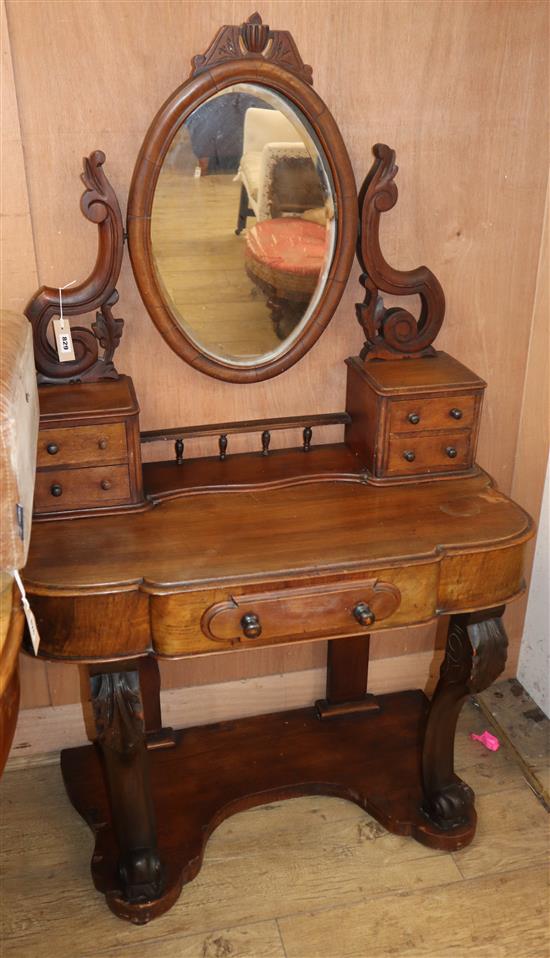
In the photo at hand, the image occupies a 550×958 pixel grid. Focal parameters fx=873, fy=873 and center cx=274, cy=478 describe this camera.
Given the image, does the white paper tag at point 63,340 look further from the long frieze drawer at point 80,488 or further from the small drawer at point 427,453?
the small drawer at point 427,453

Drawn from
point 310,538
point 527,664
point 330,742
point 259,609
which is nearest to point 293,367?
point 310,538

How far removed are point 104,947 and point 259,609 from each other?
873 millimetres

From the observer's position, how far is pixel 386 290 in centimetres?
197

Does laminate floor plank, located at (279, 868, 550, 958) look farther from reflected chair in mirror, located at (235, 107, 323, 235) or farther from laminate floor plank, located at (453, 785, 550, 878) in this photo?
reflected chair in mirror, located at (235, 107, 323, 235)

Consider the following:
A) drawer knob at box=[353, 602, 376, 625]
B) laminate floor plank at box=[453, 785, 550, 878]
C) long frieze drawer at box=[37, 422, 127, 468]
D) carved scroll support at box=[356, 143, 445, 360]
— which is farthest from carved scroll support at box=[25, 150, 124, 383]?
laminate floor plank at box=[453, 785, 550, 878]

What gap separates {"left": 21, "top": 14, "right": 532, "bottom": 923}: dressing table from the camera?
163 cm

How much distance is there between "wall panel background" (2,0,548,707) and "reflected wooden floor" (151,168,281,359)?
0.10 metres

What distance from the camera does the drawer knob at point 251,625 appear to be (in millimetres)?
1616

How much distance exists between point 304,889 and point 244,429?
1067mm

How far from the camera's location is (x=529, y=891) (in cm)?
200

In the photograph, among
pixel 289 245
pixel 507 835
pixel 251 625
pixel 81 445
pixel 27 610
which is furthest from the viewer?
pixel 507 835

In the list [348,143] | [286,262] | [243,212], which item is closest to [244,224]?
[243,212]

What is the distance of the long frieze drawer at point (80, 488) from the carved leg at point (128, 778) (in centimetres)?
34

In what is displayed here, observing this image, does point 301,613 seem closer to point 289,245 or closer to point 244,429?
point 244,429
